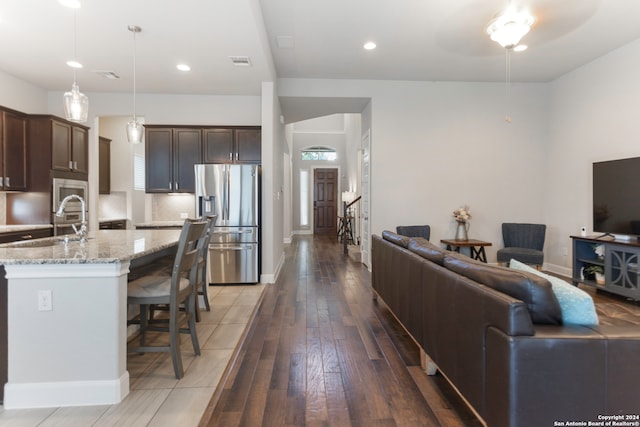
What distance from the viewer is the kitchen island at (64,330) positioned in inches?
69.1

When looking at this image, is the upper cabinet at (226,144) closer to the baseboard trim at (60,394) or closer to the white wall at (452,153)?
the white wall at (452,153)

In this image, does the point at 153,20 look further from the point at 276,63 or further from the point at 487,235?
the point at 487,235

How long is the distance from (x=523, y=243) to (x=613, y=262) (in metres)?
1.29

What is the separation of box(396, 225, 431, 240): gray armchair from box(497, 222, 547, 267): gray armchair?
1.08 metres

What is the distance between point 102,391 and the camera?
1816 millimetres

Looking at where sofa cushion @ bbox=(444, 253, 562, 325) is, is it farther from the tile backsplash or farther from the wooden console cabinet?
the tile backsplash

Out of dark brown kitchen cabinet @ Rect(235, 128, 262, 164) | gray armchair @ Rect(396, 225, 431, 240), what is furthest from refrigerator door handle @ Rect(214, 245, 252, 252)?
gray armchair @ Rect(396, 225, 431, 240)

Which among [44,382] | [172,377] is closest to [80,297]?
[44,382]

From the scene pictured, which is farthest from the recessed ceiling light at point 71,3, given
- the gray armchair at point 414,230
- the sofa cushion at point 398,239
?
the gray armchair at point 414,230

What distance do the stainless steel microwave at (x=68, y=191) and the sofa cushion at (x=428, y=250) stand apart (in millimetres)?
4439

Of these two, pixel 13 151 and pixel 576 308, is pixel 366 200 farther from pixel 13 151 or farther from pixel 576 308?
pixel 13 151

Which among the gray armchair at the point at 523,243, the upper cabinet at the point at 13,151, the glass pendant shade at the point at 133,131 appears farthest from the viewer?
the gray armchair at the point at 523,243

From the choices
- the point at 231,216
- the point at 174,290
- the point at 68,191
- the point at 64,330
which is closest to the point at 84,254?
the point at 64,330

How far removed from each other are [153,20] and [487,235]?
5.30m
